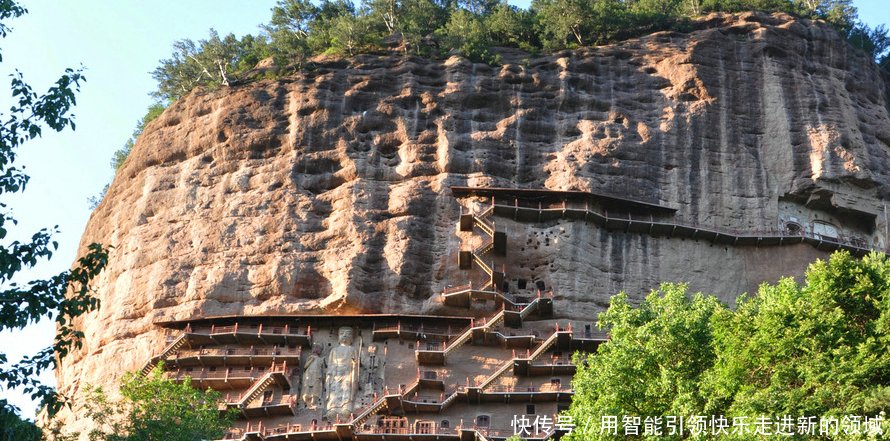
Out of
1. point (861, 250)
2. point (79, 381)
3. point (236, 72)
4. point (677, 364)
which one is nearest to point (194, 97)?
point (236, 72)

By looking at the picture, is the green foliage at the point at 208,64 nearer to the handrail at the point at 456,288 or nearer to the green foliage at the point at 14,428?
the handrail at the point at 456,288

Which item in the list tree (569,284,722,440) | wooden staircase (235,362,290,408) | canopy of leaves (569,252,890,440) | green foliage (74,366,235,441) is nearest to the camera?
canopy of leaves (569,252,890,440)

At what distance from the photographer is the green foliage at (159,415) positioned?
28.3 meters

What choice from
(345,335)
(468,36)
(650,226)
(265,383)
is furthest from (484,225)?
(468,36)

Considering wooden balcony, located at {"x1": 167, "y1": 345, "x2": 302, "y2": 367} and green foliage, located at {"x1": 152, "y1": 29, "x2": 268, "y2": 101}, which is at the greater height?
green foliage, located at {"x1": 152, "y1": 29, "x2": 268, "y2": 101}

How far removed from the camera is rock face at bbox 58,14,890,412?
45719 mm

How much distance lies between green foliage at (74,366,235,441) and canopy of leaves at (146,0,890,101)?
22411 mm

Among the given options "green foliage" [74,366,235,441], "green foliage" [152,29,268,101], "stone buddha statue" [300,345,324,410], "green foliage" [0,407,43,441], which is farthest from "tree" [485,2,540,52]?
"green foliage" [0,407,43,441]

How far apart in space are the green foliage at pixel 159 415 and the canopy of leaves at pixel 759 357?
31.0ft

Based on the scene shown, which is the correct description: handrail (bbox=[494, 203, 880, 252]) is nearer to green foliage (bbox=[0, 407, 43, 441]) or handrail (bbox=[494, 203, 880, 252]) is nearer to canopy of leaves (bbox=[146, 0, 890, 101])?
canopy of leaves (bbox=[146, 0, 890, 101])

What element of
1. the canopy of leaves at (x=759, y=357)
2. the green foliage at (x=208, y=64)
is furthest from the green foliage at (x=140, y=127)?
the canopy of leaves at (x=759, y=357)

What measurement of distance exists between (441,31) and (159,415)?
101 feet

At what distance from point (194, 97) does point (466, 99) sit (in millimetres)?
12297

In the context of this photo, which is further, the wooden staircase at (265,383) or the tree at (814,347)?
the wooden staircase at (265,383)
